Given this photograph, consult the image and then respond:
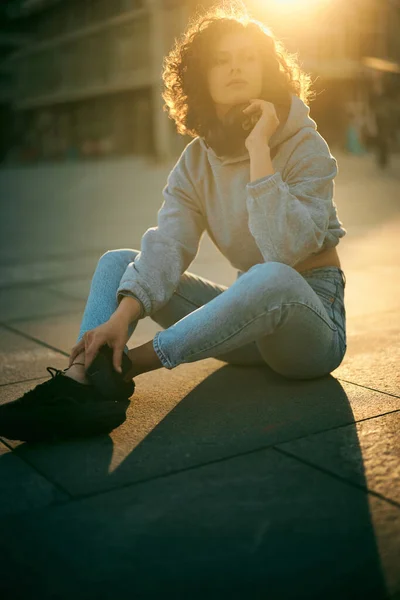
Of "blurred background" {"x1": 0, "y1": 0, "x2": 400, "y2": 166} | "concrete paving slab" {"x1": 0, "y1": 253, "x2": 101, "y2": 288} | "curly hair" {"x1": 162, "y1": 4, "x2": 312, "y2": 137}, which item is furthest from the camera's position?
"blurred background" {"x1": 0, "y1": 0, "x2": 400, "y2": 166}

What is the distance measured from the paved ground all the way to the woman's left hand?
903mm

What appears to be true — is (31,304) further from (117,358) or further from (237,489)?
(237,489)

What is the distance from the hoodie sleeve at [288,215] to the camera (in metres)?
2.60

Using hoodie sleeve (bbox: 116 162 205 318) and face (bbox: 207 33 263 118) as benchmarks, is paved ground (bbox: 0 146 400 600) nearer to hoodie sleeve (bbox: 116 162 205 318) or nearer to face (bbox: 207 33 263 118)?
hoodie sleeve (bbox: 116 162 205 318)

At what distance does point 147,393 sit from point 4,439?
621 mm

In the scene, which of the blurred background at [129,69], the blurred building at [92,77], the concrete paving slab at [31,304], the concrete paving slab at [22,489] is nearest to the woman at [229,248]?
the concrete paving slab at [22,489]

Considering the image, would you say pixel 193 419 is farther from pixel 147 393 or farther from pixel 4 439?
pixel 4 439

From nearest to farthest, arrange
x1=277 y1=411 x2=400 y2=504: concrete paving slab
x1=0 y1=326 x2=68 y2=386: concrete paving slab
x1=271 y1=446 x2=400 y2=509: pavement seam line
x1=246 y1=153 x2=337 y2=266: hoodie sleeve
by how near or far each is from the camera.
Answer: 1. x1=271 y1=446 x2=400 y2=509: pavement seam line
2. x1=277 y1=411 x2=400 y2=504: concrete paving slab
3. x1=246 y1=153 x2=337 y2=266: hoodie sleeve
4. x1=0 y1=326 x2=68 y2=386: concrete paving slab

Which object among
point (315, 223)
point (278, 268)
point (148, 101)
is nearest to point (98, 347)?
point (278, 268)

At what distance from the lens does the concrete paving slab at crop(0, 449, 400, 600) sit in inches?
63.9

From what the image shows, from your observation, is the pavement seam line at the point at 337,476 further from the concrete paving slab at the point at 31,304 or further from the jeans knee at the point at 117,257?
the concrete paving slab at the point at 31,304

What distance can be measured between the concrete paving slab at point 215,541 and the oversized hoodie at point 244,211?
2.60 feet

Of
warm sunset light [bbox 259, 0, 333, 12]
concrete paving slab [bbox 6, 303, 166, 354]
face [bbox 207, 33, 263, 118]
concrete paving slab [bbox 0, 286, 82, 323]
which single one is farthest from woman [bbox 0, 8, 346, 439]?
warm sunset light [bbox 259, 0, 333, 12]

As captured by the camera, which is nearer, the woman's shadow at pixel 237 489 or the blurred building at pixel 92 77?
the woman's shadow at pixel 237 489
